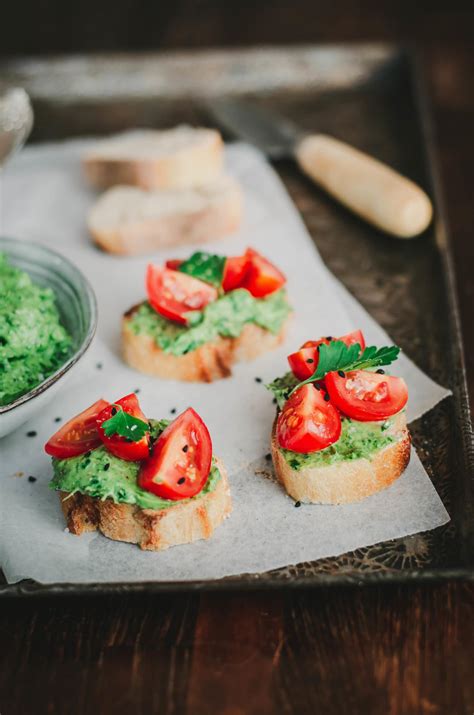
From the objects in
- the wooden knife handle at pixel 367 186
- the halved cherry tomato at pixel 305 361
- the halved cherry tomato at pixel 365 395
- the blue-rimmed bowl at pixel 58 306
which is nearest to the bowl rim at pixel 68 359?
the blue-rimmed bowl at pixel 58 306

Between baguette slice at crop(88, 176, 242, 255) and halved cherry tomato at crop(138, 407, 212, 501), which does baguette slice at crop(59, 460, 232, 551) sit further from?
baguette slice at crop(88, 176, 242, 255)

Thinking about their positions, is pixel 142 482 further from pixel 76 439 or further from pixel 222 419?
pixel 222 419

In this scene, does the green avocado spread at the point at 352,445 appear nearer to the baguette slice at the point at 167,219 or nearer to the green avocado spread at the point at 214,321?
the green avocado spread at the point at 214,321

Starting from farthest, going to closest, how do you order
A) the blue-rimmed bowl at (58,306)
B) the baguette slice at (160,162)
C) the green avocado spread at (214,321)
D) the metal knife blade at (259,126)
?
the metal knife blade at (259,126) → the baguette slice at (160,162) → the green avocado spread at (214,321) → the blue-rimmed bowl at (58,306)

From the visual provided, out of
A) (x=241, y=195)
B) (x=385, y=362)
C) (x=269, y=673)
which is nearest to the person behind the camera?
(x=269, y=673)

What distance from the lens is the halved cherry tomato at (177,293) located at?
2.73m

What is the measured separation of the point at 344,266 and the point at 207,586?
165 cm

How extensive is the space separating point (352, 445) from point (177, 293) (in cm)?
84

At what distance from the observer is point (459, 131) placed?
418 centimetres

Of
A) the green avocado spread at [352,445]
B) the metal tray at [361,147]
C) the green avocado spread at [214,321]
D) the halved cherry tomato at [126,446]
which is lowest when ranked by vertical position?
the metal tray at [361,147]

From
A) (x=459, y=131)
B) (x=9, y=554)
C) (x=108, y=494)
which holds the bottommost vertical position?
(x=459, y=131)

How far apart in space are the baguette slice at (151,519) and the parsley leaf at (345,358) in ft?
1.30

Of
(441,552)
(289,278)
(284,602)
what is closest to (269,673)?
(284,602)

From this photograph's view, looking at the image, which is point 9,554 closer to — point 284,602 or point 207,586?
point 207,586
